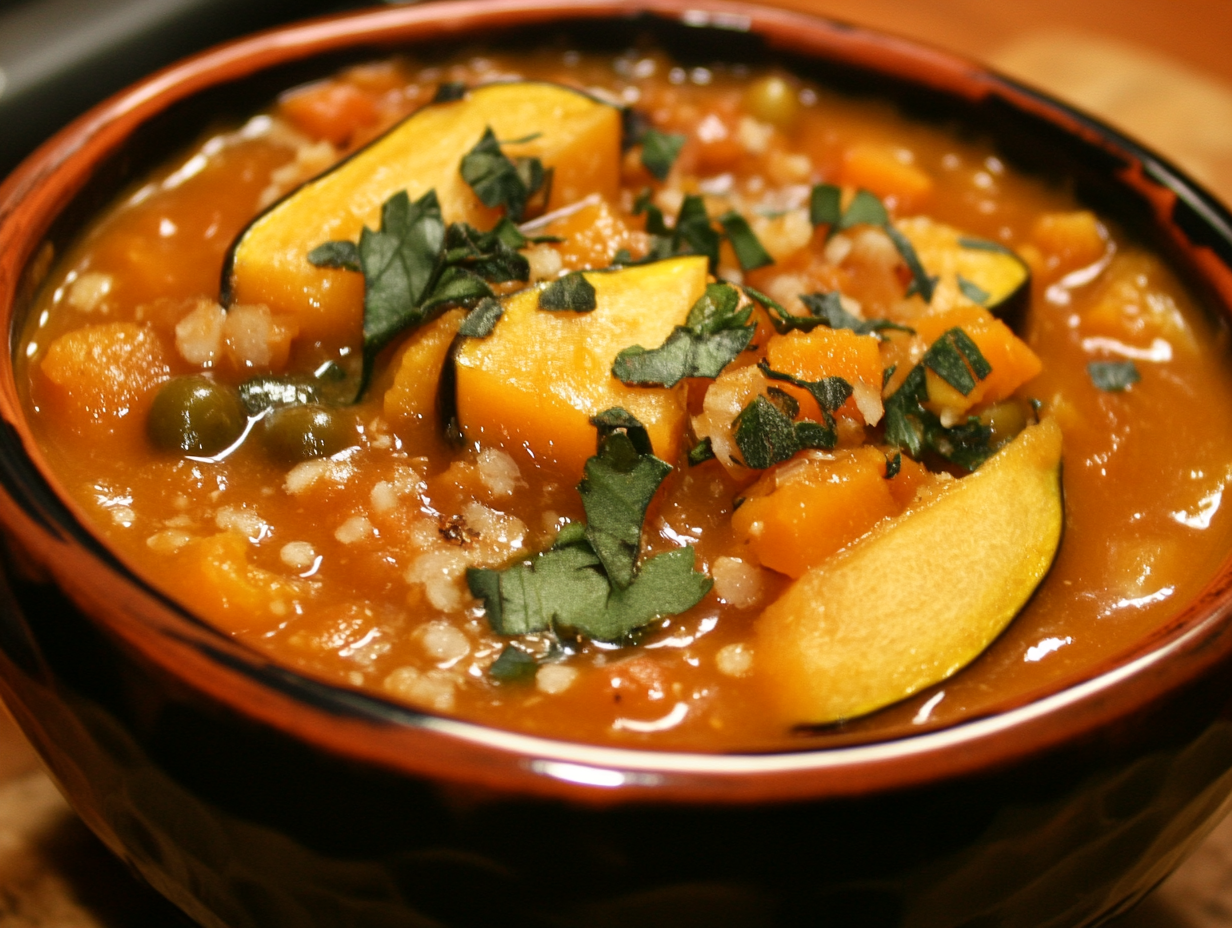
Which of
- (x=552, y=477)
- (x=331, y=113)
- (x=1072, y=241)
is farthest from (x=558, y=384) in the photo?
(x=1072, y=241)

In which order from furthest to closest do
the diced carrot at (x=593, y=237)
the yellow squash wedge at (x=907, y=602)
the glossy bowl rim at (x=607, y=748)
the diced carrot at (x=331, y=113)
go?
1. the diced carrot at (x=331, y=113)
2. the diced carrot at (x=593, y=237)
3. the yellow squash wedge at (x=907, y=602)
4. the glossy bowl rim at (x=607, y=748)

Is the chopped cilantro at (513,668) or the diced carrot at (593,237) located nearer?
the chopped cilantro at (513,668)

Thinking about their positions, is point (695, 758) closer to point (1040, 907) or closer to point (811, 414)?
point (1040, 907)

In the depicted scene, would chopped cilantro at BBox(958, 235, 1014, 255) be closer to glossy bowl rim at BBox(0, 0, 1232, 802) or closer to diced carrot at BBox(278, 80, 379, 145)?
glossy bowl rim at BBox(0, 0, 1232, 802)

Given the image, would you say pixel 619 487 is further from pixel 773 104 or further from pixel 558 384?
pixel 773 104

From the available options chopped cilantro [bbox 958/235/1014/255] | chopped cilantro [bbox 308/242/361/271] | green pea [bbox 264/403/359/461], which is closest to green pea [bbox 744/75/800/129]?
chopped cilantro [bbox 958/235/1014/255]

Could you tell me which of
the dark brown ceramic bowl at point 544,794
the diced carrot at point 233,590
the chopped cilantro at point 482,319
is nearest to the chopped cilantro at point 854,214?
the chopped cilantro at point 482,319

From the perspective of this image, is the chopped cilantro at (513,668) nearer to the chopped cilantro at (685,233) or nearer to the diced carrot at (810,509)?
the diced carrot at (810,509)
